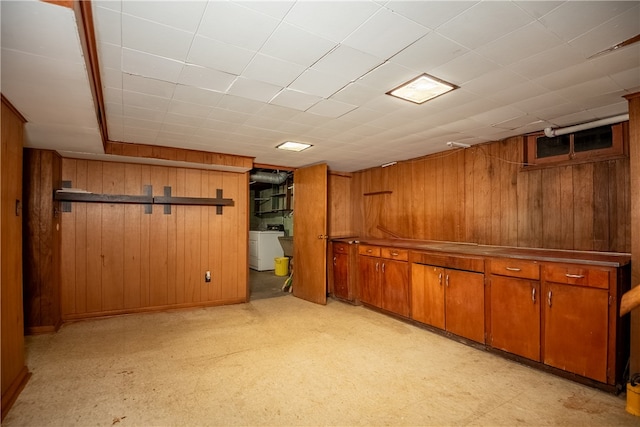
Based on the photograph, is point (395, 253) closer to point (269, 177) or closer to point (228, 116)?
point (228, 116)

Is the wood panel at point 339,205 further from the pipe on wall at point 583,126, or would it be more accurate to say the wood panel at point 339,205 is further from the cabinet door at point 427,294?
the pipe on wall at point 583,126

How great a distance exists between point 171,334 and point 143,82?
2611 millimetres

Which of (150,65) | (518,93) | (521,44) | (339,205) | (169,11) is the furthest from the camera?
(339,205)

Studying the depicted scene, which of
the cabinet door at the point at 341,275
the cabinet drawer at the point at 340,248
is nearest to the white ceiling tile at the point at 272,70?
the cabinet drawer at the point at 340,248

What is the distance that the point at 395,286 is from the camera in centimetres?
396

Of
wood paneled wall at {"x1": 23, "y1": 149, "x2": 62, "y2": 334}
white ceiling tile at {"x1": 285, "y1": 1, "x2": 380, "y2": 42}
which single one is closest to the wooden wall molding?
wood paneled wall at {"x1": 23, "y1": 149, "x2": 62, "y2": 334}

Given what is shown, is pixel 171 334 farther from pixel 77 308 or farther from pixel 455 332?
pixel 455 332

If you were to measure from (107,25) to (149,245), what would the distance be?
3297 millimetres

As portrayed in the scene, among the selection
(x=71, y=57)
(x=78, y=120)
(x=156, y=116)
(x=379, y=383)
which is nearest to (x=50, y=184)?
(x=78, y=120)

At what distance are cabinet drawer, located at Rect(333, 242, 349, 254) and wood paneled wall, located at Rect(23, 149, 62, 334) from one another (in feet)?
12.2

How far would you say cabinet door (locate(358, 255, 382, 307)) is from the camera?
13.9ft

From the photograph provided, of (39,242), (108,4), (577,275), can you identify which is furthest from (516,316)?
(39,242)

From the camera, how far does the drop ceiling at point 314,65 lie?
57.1 inches

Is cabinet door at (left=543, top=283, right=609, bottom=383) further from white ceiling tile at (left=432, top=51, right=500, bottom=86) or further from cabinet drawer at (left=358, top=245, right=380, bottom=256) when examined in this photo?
cabinet drawer at (left=358, top=245, right=380, bottom=256)
